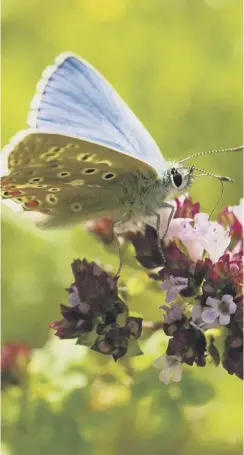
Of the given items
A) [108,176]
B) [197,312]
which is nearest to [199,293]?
[197,312]

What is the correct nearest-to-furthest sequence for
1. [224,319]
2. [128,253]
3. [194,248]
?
[224,319]
[194,248]
[128,253]

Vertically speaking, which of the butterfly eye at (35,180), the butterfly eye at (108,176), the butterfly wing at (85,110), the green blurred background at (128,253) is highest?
the butterfly wing at (85,110)

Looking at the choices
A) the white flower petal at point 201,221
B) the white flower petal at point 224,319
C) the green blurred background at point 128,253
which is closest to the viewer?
the white flower petal at point 224,319

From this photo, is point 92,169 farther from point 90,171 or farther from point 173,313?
point 173,313

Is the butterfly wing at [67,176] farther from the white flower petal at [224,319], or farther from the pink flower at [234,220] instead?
the white flower petal at [224,319]

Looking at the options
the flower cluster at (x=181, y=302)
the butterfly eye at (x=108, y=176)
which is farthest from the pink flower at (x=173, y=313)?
the butterfly eye at (x=108, y=176)

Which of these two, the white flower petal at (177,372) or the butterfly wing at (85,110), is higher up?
the butterfly wing at (85,110)
